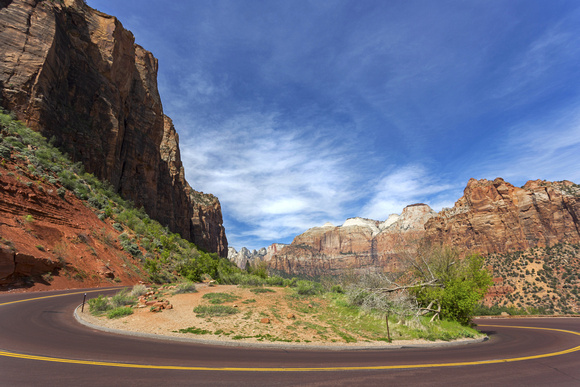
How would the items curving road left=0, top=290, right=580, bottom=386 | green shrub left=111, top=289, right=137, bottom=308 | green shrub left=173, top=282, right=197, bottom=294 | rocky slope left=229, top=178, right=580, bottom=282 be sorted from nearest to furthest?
curving road left=0, top=290, right=580, bottom=386 < green shrub left=111, top=289, right=137, bottom=308 < green shrub left=173, top=282, right=197, bottom=294 < rocky slope left=229, top=178, right=580, bottom=282

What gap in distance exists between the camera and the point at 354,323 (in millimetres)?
14820

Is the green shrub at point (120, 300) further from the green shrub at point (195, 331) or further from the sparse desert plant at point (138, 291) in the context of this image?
the green shrub at point (195, 331)

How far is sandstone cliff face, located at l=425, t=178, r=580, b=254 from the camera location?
247 feet

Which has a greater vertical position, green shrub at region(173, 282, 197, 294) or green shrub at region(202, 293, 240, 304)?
green shrub at region(173, 282, 197, 294)

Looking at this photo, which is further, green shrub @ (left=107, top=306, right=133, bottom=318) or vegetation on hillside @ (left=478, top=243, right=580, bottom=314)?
vegetation on hillside @ (left=478, top=243, right=580, bottom=314)

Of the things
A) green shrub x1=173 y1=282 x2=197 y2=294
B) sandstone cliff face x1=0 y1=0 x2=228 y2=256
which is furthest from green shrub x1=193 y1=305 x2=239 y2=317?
sandstone cliff face x1=0 y1=0 x2=228 y2=256

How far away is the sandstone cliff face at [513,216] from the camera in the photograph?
75.4 metres

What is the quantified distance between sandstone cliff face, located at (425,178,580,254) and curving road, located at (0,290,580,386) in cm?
8881

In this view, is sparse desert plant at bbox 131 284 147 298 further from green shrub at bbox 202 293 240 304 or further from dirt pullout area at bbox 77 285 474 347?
green shrub at bbox 202 293 240 304

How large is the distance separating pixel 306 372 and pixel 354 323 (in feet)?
28.3

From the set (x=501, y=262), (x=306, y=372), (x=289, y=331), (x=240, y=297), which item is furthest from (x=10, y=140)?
(x=501, y=262)

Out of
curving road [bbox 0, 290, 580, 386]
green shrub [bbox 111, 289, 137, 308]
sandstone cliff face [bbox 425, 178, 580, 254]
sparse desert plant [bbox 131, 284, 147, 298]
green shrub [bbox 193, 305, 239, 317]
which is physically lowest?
curving road [bbox 0, 290, 580, 386]

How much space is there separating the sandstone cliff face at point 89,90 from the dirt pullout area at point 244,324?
3222 centimetres

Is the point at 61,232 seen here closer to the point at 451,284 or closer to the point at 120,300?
the point at 120,300
